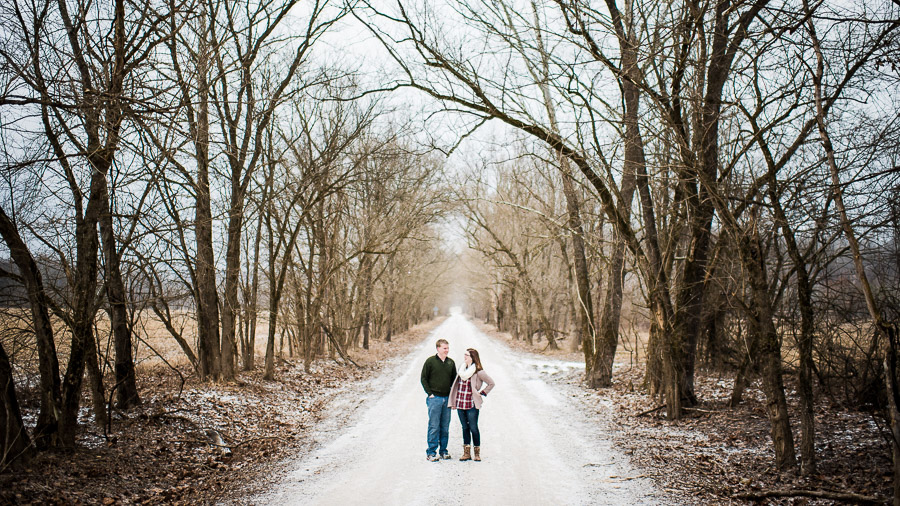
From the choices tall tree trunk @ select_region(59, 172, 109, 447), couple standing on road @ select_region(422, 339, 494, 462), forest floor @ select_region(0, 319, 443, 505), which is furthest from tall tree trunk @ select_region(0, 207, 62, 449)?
couple standing on road @ select_region(422, 339, 494, 462)

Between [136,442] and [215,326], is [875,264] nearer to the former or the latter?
[136,442]

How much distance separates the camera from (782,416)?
20.9 feet

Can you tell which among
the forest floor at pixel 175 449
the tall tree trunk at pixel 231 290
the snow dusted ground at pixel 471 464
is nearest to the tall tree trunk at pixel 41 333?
the forest floor at pixel 175 449

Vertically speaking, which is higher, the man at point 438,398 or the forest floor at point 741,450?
the man at point 438,398

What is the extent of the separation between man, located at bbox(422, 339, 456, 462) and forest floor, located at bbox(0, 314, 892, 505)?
15.5 inches

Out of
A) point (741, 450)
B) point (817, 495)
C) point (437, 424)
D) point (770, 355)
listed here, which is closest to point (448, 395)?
point (437, 424)

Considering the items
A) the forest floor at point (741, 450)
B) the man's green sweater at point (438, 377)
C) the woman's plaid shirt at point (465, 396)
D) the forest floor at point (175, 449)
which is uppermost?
the man's green sweater at point (438, 377)

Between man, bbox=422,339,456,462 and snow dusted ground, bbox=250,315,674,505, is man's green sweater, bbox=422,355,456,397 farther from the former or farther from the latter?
snow dusted ground, bbox=250,315,674,505

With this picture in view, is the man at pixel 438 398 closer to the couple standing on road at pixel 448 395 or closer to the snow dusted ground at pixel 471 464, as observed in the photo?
the couple standing on road at pixel 448 395

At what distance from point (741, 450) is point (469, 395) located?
3581mm

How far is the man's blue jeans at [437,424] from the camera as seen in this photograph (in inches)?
288

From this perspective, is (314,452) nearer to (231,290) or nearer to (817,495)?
(817,495)

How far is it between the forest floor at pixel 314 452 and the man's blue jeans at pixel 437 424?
1.22ft

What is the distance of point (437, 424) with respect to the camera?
24.0ft
